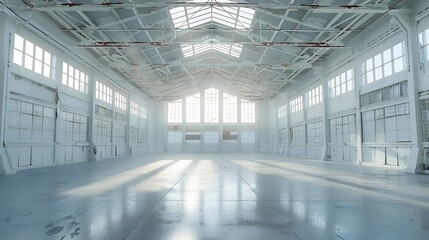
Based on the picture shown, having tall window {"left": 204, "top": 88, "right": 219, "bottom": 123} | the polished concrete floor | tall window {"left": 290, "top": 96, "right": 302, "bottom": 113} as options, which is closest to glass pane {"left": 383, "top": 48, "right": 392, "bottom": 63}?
the polished concrete floor

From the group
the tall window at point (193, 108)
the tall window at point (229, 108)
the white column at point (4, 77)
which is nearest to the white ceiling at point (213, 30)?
the white column at point (4, 77)

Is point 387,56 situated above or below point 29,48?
below

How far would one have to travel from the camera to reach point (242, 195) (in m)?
8.22

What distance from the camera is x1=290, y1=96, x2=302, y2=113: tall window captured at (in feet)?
113

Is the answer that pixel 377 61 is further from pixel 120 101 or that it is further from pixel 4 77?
pixel 120 101

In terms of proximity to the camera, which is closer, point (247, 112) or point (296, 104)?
point (296, 104)

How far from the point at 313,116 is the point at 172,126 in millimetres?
24676

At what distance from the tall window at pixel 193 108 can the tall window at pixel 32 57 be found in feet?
97.3

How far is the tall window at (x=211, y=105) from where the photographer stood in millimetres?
48125

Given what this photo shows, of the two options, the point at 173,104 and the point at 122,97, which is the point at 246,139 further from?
the point at 122,97

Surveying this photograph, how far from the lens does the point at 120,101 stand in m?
34.0

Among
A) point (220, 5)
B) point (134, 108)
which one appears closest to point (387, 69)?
point (220, 5)

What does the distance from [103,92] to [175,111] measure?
20.3 meters

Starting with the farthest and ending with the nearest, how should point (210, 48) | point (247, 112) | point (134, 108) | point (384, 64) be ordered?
point (247, 112) < point (134, 108) < point (210, 48) < point (384, 64)
